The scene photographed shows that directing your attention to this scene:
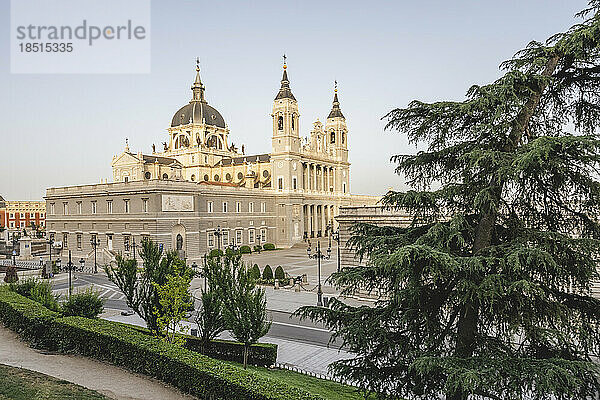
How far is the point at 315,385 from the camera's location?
45.7ft

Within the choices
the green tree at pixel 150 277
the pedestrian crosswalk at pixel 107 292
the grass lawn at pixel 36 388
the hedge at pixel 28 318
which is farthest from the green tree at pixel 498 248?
the pedestrian crosswalk at pixel 107 292

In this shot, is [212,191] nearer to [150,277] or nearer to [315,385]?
[150,277]

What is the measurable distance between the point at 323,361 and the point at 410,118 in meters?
10.8

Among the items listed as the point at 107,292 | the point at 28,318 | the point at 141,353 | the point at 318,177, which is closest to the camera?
the point at 141,353

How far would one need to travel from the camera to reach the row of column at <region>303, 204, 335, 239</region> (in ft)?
249

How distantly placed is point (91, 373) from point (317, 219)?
Result: 65.9m

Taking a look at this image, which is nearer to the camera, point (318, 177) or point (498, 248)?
point (498, 248)

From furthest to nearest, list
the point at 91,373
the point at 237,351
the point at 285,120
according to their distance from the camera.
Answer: the point at 285,120, the point at 237,351, the point at 91,373

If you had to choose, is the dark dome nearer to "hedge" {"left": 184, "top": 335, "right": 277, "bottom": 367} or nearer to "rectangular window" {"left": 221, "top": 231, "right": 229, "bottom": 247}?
"rectangular window" {"left": 221, "top": 231, "right": 229, "bottom": 247}

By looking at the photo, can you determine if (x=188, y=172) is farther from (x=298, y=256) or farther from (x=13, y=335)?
(x=13, y=335)

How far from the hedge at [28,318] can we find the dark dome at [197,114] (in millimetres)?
65404

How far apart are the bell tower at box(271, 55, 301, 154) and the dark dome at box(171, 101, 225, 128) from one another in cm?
1742

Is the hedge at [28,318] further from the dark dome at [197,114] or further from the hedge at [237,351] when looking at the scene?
the dark dome at [197,114]

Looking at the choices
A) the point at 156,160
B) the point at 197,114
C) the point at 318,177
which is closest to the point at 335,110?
the point at 318,177
